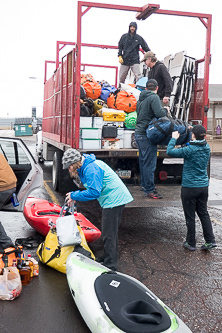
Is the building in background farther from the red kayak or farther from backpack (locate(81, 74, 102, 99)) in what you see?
the red kayak

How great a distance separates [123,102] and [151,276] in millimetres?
3529

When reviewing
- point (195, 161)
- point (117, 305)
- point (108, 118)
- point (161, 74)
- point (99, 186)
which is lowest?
point (117, 305)

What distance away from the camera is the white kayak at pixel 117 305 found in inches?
112

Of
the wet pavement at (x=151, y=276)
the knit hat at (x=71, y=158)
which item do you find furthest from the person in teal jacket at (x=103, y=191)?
the wet pavement at (x=151, y=276)

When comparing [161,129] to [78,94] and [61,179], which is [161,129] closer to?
[78,94]

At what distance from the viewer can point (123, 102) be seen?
7129 mm

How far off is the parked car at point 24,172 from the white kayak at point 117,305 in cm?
221

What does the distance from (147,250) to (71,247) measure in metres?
1.36

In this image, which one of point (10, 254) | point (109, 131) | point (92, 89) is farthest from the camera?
point (92, 89)

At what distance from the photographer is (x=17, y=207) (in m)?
5.63

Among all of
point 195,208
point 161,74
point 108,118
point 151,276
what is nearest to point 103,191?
point 151,276

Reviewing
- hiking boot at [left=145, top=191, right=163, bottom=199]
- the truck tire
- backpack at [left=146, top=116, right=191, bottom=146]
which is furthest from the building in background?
hiking boot at [left=145, top=191, right=163, bottom=199]

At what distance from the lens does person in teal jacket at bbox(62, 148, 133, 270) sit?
4176 mm

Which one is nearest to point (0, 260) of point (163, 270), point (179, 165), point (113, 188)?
point (113, 188)
